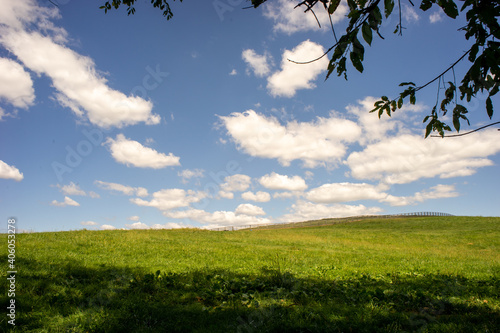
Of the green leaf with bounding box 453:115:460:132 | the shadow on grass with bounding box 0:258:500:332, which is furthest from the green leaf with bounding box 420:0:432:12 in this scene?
the shadow on grass with bounding box 0:258:500:332

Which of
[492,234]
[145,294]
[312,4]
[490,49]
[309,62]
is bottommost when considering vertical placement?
[492,234]

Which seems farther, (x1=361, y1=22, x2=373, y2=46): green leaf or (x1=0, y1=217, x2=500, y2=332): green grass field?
(x1=0, y1=217, x2=500, y2=332): green grass field

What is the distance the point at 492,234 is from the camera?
35.0 metres

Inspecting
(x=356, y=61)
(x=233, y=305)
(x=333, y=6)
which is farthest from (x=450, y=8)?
(x=233, y=305)

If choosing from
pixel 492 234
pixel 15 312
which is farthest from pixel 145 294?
pixel 492 234

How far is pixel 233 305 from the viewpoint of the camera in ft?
22.2

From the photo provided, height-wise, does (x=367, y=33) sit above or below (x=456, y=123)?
above

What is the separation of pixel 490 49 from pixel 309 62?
144cm

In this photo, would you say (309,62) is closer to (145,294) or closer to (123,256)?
(145,294)

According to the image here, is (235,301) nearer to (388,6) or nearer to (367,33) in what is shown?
(367,33)

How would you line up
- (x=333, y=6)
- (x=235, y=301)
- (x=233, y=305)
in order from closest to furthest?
(x=333, y=6) → (x=233, y=305) → (x=235, y=301)

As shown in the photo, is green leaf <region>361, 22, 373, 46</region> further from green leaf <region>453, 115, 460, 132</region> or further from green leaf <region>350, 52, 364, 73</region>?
green leaf <region>453, 115, 460, 132</region>

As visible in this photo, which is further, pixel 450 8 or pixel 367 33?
pixel 367 33

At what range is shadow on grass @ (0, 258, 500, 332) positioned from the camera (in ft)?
18.4
